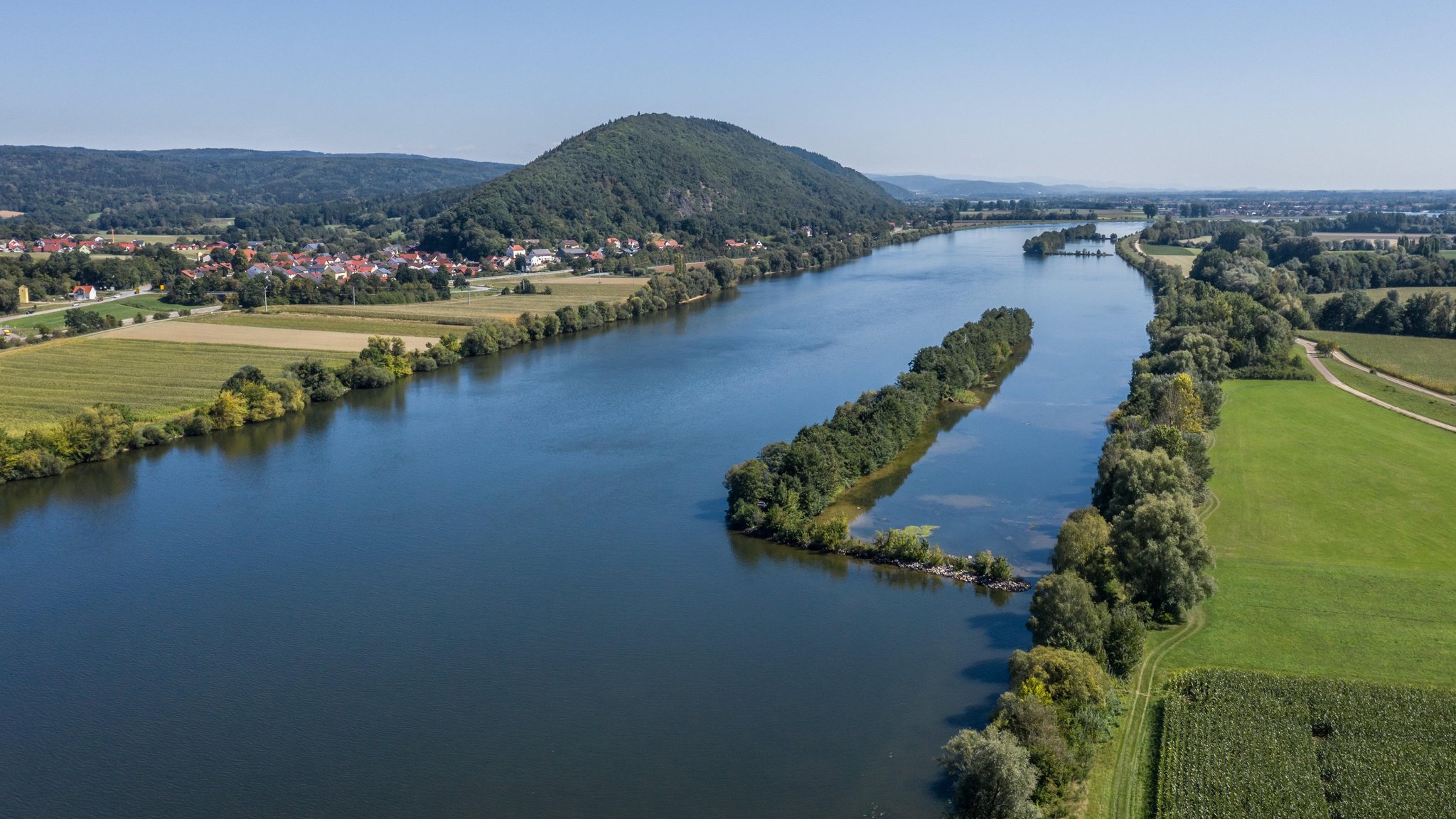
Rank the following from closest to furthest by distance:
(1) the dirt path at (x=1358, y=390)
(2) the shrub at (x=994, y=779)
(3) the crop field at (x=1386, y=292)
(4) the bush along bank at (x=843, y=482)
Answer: (2) the shrub at (x=994, y=779)
(4) the bush along bank at (x=843, y=482)
(1) the dirt path at (x=1358, y=390)
(3) the crop field at (x=1386, y=292)

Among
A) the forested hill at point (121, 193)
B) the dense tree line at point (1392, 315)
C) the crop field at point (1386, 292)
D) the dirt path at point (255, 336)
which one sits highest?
the forested hill at point (121, 193)

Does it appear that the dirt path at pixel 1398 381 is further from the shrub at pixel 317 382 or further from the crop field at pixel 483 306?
the shrub at pixel 317 382

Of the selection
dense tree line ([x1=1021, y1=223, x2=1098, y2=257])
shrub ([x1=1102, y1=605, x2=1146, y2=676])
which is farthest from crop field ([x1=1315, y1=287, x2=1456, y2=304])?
shrub ([x1=1102, y1=605, x2=1146, y2=676])

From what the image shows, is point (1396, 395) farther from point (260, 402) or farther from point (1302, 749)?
point (260, 402)

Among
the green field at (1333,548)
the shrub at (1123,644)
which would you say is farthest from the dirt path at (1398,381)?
the shrub at (1123,644)

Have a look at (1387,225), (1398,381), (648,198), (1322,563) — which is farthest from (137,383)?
(1387,225)
